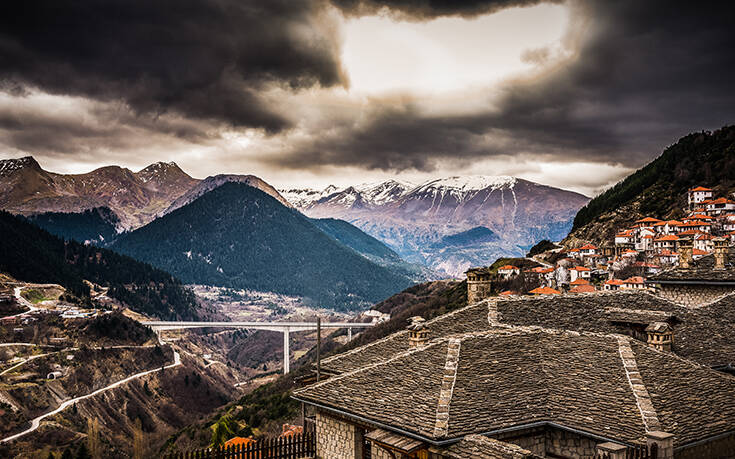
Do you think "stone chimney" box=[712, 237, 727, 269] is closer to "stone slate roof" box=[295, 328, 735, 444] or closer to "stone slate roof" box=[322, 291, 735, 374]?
"stone slate roof" box=[322, 291, 735, 374]

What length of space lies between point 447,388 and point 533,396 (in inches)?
84.5

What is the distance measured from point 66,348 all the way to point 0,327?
1497 centimetres

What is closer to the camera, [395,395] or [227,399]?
[395,395]

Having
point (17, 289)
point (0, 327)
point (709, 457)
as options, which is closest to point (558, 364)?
point (709, 457)

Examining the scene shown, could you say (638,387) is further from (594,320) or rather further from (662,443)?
(594,320)

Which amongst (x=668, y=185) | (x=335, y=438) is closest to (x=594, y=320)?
(x=335, y=438)

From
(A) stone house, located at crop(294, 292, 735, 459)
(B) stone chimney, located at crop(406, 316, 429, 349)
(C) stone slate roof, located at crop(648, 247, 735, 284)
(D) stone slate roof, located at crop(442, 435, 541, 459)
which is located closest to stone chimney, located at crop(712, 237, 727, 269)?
(C) stone slate roof, located at crop(648, 247, 735, 284)

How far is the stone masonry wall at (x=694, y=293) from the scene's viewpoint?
76.1 feet

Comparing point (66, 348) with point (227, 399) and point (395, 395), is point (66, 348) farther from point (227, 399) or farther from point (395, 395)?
point (395, 395)

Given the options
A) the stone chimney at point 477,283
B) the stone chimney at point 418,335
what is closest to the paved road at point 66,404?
the stone chimney at point 477,283

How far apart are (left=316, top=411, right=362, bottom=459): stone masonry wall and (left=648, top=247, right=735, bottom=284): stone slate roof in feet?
56.6

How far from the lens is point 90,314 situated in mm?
140625

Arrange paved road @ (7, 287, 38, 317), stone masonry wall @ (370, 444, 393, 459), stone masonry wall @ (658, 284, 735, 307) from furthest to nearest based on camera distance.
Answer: paved road @ (7, 287, 38, 317) < stone masonry wall @ (658, 284, 735, 307) < stone masonry wall @ (370, 444, 393, 459)

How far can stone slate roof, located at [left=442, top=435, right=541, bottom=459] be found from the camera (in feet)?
35.1
